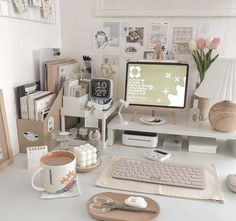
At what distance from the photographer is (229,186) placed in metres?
0.91

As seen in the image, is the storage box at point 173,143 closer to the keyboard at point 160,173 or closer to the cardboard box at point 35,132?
the keyboard at point 160,173

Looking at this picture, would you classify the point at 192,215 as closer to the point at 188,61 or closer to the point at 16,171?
the point at 16,171

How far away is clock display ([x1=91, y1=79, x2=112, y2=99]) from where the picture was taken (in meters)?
1.30

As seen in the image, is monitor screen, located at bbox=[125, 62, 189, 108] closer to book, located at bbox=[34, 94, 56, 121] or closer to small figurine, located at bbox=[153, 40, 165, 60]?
small figurine, located at bbox=[153, 40, 165, 60]

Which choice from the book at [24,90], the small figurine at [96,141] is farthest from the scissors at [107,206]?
the book at [24,90]

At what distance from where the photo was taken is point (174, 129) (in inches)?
48.4

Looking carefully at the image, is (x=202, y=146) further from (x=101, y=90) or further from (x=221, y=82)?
(x=101, y=90)

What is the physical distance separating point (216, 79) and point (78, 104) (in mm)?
635

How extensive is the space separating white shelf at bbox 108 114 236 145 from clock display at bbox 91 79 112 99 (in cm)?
14

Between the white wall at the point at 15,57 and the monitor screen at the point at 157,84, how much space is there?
481mm

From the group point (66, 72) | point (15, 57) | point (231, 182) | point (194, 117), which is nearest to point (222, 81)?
point (194, 117)

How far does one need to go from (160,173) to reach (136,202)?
0.74ft

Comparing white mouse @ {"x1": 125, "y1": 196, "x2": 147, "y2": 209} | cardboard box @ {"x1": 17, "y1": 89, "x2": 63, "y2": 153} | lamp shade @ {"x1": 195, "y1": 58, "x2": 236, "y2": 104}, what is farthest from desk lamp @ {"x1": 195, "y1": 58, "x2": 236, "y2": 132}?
cardboard box @ {"x1": 17, "y1": 89, "x2": 63, "y2": 153}

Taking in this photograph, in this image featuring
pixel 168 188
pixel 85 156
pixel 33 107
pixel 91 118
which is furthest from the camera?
pixel 91 118
